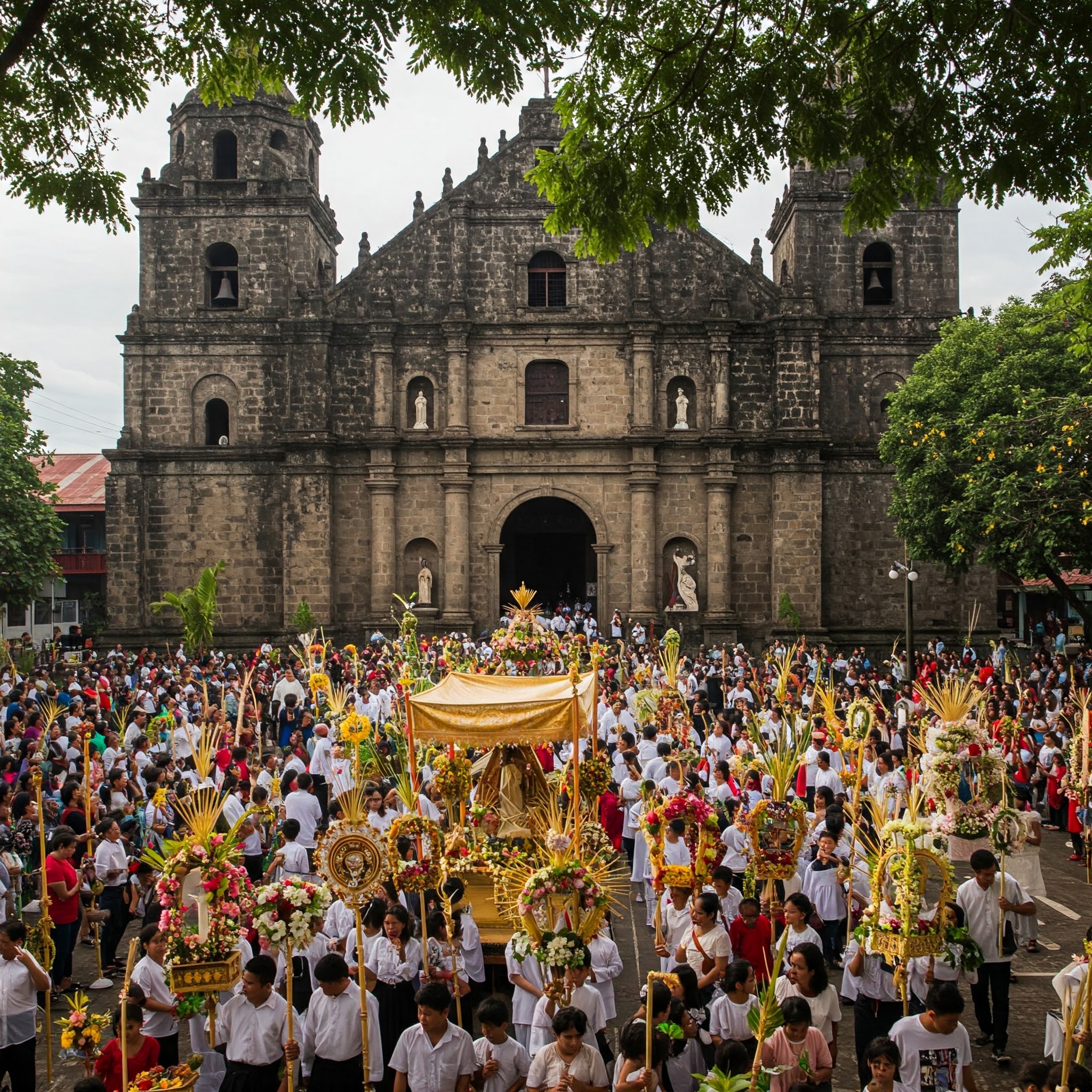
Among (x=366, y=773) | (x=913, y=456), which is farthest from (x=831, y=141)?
(x=913, y=456)

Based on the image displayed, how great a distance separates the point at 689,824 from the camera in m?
8.50

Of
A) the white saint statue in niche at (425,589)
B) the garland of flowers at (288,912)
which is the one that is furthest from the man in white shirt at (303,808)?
the white saint statue in niche at (425,589)

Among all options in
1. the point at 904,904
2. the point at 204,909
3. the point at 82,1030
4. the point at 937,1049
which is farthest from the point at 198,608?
the point at 937,1049

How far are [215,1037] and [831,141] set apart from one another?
634 cm

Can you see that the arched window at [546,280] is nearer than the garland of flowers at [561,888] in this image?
No

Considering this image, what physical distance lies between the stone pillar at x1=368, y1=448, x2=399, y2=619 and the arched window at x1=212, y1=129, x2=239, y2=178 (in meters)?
9.11

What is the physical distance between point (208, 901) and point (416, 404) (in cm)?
2367

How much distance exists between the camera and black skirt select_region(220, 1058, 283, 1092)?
633cm

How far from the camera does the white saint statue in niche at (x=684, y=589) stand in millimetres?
28906

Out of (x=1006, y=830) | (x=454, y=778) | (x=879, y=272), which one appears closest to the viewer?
(x=1006, y=830)

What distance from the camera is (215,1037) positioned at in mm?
6516

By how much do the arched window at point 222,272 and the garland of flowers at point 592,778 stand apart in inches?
916

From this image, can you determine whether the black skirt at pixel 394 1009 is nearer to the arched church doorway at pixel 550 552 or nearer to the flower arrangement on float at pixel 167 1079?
the flower arrangement on float at pixel 167 1079

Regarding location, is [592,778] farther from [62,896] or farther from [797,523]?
[797,523]
